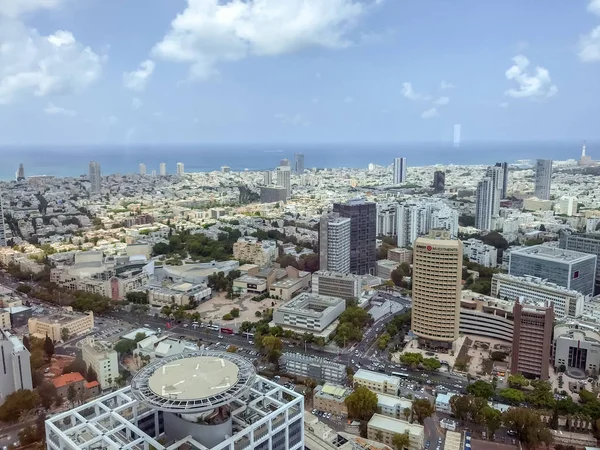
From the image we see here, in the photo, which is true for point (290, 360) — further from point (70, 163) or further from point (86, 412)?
point (70, 163)

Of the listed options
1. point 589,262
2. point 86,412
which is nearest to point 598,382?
point 589,262

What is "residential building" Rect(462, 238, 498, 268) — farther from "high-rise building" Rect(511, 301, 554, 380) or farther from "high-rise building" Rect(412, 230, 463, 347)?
"high-rise building" Rect(511, 301, 554, 380)

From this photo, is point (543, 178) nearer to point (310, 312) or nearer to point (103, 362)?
point (310, 312)

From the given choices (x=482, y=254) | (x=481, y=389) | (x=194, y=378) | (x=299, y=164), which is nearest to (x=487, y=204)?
(x=482, y=254)

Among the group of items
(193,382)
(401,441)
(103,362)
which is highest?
(193,382)

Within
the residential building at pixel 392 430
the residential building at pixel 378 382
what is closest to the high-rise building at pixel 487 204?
the residential building at pixel 378 382

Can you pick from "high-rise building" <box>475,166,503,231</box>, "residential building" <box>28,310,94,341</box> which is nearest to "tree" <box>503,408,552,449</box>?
"residential building" <box>28,310,94,341</box>
